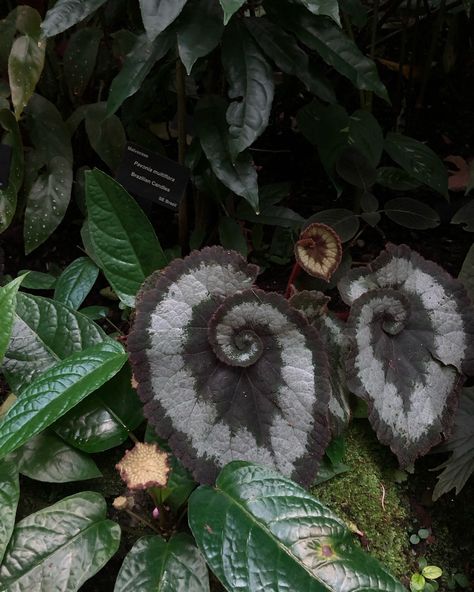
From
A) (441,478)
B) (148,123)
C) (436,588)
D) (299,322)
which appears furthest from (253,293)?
(148,123)

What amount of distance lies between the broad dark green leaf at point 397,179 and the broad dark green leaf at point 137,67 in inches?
25.3

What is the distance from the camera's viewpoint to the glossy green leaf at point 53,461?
1046 millimetres

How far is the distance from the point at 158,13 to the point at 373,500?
2.98 feet

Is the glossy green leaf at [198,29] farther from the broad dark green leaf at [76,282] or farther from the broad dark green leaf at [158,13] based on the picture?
the broad dark green leaf at [76,282]

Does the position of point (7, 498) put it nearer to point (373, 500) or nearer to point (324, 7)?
point (373, 500)

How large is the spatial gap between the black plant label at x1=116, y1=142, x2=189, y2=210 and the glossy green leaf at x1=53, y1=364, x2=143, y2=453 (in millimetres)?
419

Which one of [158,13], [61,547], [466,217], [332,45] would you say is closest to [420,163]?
[466,217]

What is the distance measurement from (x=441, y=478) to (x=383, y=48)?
1.50 meters

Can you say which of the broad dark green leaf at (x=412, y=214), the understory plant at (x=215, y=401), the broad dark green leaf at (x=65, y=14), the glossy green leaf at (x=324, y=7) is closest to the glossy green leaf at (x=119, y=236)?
the understory plant at (x=215, y=401)

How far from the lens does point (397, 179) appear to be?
154 centimetres

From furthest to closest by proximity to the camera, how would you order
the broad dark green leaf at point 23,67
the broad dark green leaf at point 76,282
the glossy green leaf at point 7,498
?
1. the broad dark green leaf at point 76,282
2. the broad dark green leaf at point 23,67
3. the glossy green leaf at point 7,498

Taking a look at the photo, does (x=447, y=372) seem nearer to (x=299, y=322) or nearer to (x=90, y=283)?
(x=299, y=322)

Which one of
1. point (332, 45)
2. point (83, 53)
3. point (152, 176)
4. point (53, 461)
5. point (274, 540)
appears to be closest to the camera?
point (274, 540)

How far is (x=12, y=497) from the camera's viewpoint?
3.14ft
